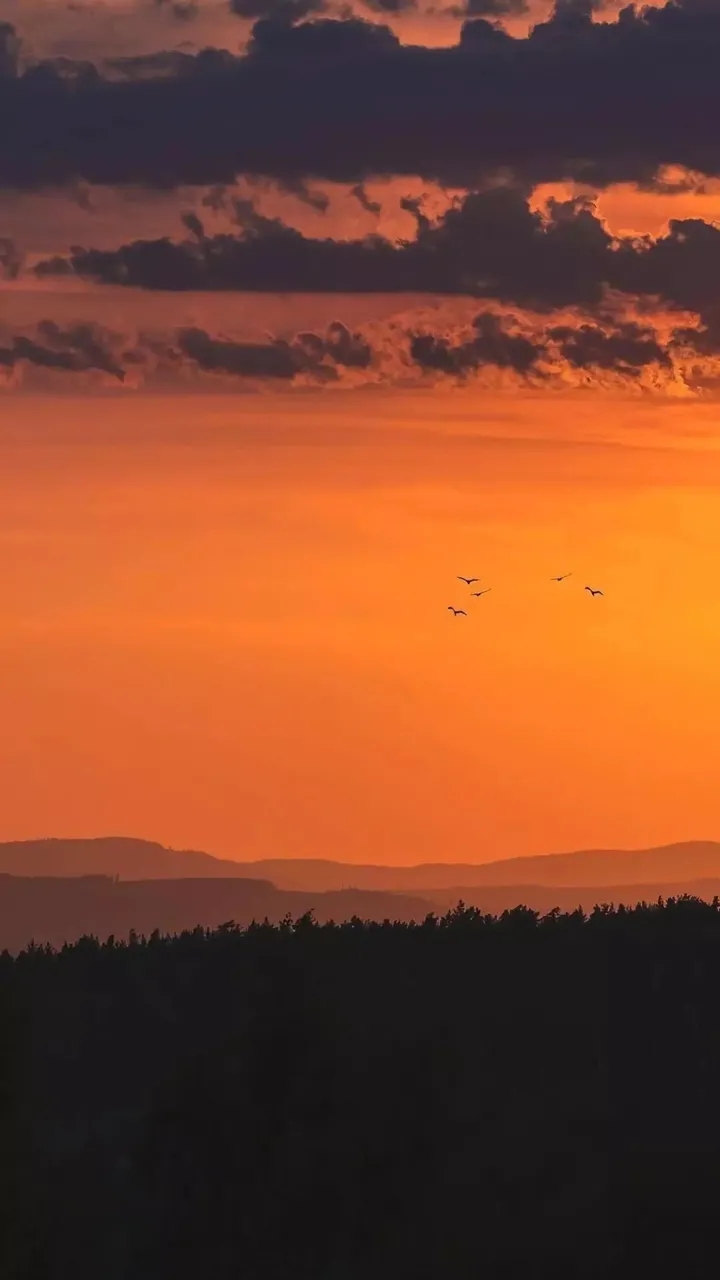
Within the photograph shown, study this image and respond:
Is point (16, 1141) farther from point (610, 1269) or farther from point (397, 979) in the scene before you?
point (397, 979)

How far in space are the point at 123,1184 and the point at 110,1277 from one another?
62.4 feet

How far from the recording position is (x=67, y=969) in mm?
191500

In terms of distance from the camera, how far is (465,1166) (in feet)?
406

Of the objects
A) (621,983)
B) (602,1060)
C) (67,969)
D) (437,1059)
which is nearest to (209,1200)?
(437,1059)

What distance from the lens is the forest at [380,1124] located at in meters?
106

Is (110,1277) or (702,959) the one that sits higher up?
(702,959)

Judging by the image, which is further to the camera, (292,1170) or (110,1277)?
(292,1170)

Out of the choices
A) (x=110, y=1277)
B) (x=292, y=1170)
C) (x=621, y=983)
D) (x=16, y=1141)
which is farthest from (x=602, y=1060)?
(x=16, y=1141)

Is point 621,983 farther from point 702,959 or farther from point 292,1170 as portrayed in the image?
point 292,1170

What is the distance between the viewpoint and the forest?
106062mm

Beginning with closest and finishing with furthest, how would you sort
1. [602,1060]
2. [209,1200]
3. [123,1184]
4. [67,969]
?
[209,1200], [123,1184], [602,1060], [67,969]

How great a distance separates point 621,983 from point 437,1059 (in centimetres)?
4712

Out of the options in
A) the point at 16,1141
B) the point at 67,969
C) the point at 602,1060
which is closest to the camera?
the point at 16,1141

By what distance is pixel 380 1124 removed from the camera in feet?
410
